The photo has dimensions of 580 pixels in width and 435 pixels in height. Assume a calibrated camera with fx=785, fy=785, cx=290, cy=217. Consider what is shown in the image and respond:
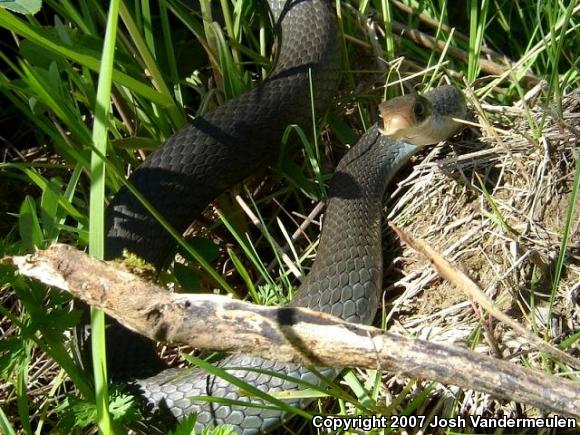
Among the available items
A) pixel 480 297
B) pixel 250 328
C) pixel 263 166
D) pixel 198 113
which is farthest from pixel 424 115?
pixel 250 328

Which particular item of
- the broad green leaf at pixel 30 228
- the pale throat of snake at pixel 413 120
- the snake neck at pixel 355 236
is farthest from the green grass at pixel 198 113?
the pale throat of snake at pixel 413 120

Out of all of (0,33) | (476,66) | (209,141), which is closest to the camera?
(209,141)

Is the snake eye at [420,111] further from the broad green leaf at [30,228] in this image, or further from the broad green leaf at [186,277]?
the broad green leaf at [30,228]

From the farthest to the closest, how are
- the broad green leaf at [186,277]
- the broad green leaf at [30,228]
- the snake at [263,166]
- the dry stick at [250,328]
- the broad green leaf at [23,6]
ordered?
the broad green leaf at [186,277] < the snake at [263,166] < the broad green leaf at [30,228] < the broad green leaf at [23,6] < the dry stick at [250,328]

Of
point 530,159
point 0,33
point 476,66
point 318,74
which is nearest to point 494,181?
point 530,159

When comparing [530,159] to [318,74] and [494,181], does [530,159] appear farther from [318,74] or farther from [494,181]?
[318,74]

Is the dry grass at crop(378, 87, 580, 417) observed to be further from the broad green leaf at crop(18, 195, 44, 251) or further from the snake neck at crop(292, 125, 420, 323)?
the broad green leaf at crop(18, 195, 44, 251)

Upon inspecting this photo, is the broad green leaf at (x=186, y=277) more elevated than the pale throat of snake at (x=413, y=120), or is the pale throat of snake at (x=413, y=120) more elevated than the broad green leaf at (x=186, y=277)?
the pale throat of snake at (x=413, y=120)

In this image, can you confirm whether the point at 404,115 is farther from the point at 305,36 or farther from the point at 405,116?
the point at 305,36
